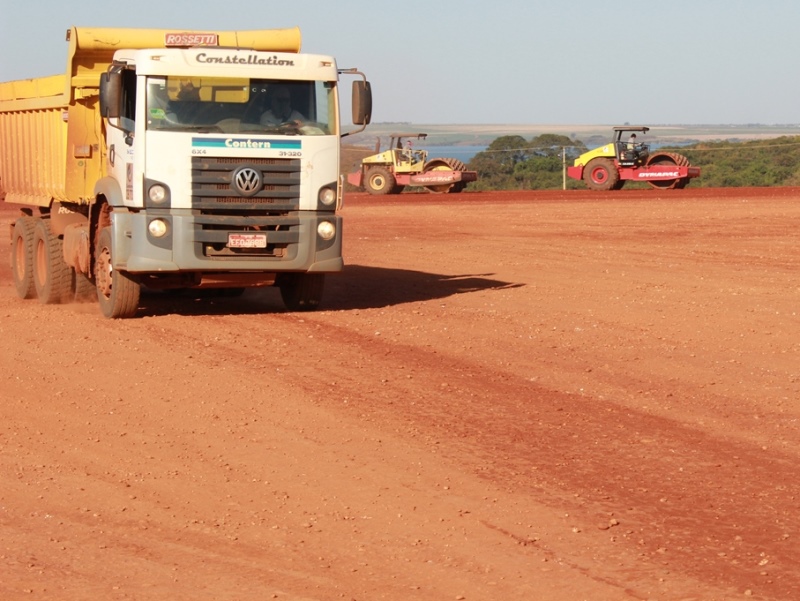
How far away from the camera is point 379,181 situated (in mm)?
41219

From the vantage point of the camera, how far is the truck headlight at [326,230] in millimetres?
14383

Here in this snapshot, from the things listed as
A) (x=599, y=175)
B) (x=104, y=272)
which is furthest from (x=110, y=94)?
(x=599, y=175)

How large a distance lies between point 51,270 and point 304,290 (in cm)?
351

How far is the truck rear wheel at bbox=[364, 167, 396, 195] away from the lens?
134 feet

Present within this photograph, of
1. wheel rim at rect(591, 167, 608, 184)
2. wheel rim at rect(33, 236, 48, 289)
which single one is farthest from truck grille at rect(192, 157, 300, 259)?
wheel rim at rect(591, 167, 608, 184)

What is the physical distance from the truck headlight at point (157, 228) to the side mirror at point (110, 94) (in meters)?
1.17

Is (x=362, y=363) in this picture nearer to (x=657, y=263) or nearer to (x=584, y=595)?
(x=584, y=595)

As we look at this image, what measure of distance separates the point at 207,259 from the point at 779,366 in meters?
5.94

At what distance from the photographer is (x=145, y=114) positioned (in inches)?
541

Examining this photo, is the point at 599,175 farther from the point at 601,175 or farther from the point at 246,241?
the point at 246,241

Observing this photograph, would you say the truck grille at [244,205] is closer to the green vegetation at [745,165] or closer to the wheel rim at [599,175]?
the wheel rim at [599,175]

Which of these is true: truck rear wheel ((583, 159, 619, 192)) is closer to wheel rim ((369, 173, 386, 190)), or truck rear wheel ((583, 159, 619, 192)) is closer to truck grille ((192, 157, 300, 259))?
wheel rim ((369, 173, 386, 190))

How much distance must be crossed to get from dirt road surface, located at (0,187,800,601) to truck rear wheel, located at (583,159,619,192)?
22.4 meters

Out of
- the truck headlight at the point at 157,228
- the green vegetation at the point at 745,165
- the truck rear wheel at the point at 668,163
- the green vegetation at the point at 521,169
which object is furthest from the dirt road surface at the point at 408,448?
the green vegetation at the point at 521,169
